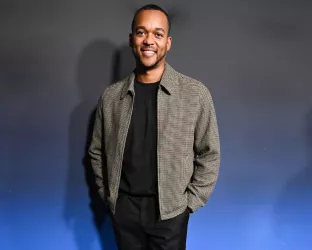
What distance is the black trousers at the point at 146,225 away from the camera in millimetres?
1392

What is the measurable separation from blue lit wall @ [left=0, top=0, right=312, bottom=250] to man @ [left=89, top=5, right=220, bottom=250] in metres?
0.33

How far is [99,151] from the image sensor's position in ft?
Answer: 5.24

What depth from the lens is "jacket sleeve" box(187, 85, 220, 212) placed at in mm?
1404

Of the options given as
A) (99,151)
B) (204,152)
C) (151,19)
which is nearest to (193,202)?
(204,152)

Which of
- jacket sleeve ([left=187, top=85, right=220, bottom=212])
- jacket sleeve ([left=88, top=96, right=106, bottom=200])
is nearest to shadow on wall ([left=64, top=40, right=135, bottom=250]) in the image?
jacket sleeve ([left=88, top=96, right=106, bottom=200])

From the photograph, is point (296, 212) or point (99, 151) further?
point (296, 212)

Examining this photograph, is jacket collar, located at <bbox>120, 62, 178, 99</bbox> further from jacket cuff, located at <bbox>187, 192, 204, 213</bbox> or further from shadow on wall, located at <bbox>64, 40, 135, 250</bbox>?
jacket cuff, located at <bbox>187, 192, 204, 213</bbox>

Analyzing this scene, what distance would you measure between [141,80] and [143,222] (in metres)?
0.64

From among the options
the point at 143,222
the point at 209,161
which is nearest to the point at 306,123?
the point at 209,161

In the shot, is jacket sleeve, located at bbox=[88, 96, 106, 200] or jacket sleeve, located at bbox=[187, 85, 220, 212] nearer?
jacket sleeve, located at bbox=[187, 85, 220, 212]

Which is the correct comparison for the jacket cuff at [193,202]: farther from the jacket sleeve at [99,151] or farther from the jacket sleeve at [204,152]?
the jacket sleeve at [99,151]

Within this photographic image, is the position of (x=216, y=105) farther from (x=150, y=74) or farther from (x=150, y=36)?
Answer: (x=150, y=36)

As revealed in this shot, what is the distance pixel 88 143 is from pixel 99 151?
0.65ft

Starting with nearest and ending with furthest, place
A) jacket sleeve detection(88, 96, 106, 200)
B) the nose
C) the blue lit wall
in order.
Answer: the nose
jacket sleeve detection(88, 96, 106, 200)
the blue lit wall
